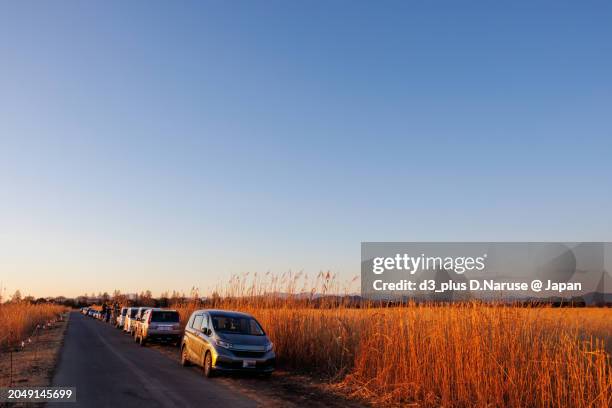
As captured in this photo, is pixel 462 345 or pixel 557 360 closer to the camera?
pixel 557 360

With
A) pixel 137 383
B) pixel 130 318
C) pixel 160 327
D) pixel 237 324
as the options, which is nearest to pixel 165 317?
pixel 160 327

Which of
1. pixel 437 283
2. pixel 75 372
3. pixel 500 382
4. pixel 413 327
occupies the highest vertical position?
pixel 437 283

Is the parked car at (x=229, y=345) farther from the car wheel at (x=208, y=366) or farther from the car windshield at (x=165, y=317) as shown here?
the car windshield at (x=165, y=317)

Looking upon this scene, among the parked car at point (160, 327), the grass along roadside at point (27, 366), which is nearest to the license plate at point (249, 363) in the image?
the grass along roadside at point (27, 366)

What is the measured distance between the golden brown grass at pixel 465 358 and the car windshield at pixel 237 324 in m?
2.28

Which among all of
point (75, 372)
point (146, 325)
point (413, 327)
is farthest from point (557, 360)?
point (146, 325)

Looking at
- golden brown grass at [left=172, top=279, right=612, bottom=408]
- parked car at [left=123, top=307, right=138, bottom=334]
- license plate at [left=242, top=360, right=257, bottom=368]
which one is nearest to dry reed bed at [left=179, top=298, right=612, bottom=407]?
golden brown grass at [left=172, top=279, right=612, bottom=408]

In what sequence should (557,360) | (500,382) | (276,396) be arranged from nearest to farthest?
(557,360)
(500,382)
(276,396)

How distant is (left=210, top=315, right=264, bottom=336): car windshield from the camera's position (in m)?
15.4

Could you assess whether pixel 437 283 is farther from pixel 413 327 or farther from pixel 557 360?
pixel 557 360

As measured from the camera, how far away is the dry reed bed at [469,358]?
905 cm

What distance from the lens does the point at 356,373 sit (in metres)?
13.6

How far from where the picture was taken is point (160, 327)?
82.3ft

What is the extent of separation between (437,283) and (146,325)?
15612mm
